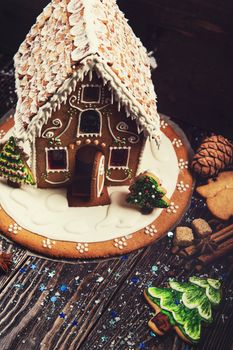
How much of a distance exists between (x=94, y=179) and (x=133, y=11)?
954 mm

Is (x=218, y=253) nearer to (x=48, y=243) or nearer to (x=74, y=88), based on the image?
(x=48, y=243)

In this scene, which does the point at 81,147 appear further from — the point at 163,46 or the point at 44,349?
the point at 163,46

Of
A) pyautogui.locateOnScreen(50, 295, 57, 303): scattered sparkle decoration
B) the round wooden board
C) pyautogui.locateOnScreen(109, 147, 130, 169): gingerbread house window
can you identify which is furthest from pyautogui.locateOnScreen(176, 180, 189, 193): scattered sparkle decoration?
pyautogui.locateOnScreen(50, 295, 57, 303): scattered sparkle decoration

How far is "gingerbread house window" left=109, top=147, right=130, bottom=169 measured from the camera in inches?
83.3

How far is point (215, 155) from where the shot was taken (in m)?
2.29

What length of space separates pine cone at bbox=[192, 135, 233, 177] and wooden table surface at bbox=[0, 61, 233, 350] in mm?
324

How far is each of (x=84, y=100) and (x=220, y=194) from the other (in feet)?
2.21

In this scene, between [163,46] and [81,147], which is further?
[163,46]

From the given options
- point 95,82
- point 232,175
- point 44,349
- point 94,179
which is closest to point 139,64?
point 95,82

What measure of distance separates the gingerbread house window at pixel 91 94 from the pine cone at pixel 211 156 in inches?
21.5

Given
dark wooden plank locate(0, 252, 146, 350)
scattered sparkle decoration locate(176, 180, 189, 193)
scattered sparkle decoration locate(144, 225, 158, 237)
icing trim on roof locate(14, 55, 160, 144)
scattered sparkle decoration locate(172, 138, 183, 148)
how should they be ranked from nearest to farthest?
icing trim on roof locate(14, 55, 160, 144) → dark wooden plank locate(0, 252, 146, 350) → scattered sparkle decoration locate(144, 225, 158, 237) → scattered sparkle decoration locate(176, 180, 189, 193) → scattered sparkle decoration locate(172, 138, 183, 148)

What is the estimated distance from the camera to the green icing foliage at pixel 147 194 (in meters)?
2.09

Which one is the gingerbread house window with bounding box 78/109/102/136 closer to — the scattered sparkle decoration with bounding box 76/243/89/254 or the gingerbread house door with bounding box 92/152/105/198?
the gingerbread house door with bounding box 92/152/105/198

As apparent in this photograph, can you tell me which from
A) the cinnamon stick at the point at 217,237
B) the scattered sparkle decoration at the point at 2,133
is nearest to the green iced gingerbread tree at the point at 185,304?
the cinnamon stick at the point at 217,237
